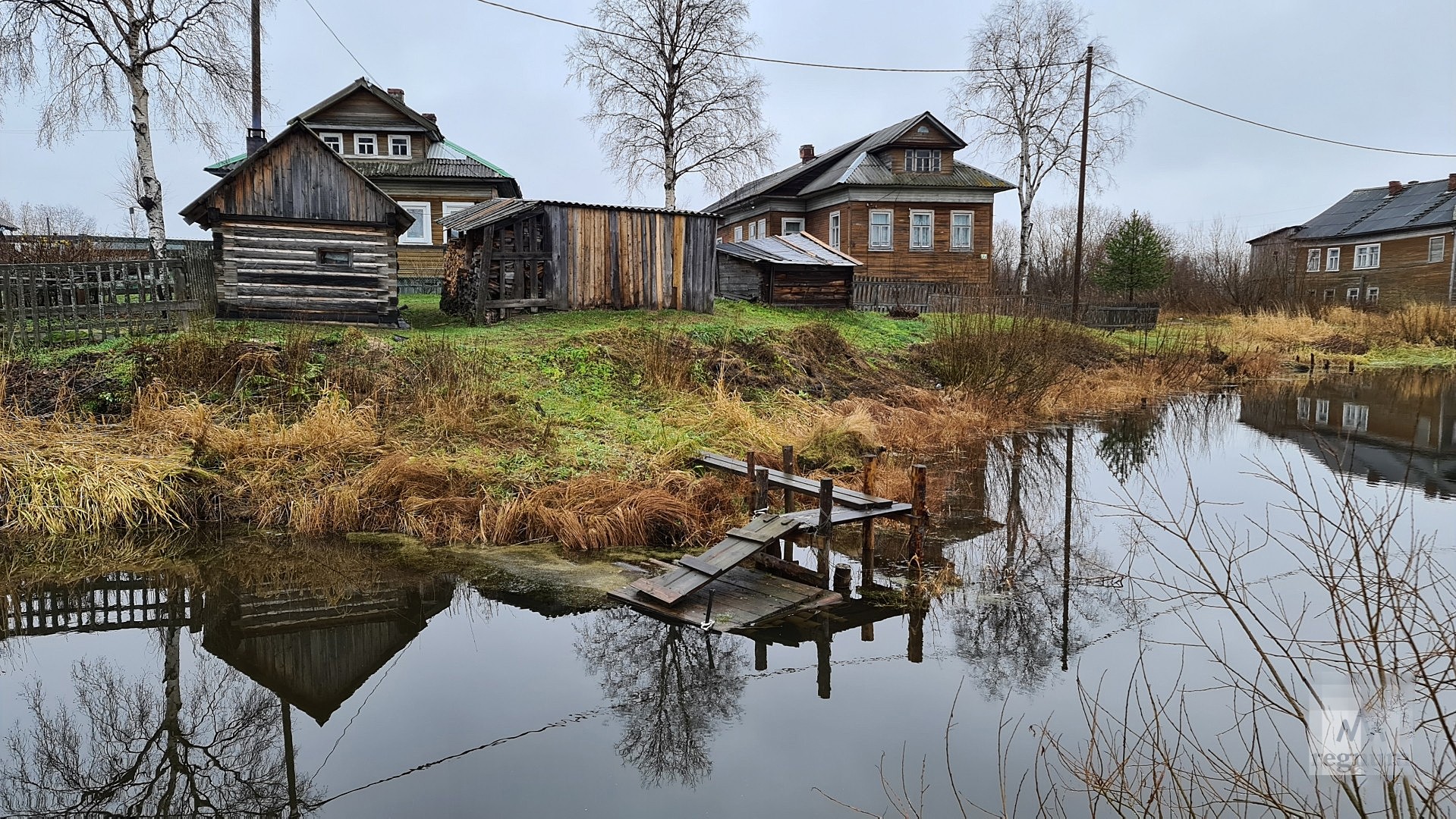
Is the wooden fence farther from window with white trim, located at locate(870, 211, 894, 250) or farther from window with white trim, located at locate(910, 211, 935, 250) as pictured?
window with white trim, located at locate(910, 211, 935, 250)

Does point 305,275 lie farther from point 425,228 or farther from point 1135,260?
point 1135,260

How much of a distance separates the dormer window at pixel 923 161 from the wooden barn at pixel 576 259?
573 inches

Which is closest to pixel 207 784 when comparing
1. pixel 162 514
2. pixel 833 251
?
pixel 162 514

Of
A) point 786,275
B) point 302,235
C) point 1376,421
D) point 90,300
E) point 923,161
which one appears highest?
point 923,161

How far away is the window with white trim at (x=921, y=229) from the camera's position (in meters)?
32.2

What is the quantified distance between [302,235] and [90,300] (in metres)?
3.68

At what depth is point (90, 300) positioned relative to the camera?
14133 millimetres

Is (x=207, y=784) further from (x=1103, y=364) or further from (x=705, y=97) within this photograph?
(x=705, y=97)

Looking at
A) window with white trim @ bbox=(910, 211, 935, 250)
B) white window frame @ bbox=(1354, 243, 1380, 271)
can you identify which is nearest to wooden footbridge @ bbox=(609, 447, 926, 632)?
window with white trim @ bbox=(910, 211, 935, 250)

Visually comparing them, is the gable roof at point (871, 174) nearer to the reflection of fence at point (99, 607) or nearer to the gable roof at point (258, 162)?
the gable roof at point (258, 162)

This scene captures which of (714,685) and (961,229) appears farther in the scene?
(961,229)

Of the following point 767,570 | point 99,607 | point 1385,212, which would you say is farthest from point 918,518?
point 1385,212

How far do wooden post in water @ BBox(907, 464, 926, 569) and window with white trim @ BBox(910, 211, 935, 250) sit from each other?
24.0 m

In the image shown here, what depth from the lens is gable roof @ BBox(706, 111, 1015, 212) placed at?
31.7 meters
